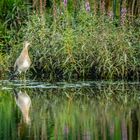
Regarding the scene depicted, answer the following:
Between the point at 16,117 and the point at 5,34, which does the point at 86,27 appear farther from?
the point at 16,117

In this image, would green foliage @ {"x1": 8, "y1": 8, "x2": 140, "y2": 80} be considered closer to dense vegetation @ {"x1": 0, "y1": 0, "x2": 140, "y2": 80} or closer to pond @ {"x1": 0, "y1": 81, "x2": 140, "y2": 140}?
dense vegetation @ {"x1": 0, "y1": 0, "x2": 140, "y2": 80}

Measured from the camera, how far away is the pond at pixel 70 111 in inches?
478

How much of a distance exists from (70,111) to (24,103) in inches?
61.0

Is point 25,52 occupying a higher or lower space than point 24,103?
higher

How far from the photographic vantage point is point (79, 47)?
71.3 feet

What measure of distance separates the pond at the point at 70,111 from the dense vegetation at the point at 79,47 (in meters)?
1.09

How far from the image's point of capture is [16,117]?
14.2 metres

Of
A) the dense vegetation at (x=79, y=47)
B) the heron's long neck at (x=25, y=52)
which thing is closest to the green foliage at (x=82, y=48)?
the dense vegetation at (x=79, y=47)

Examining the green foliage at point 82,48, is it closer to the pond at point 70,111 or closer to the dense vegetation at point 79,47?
the dense vegetation at point 79,47

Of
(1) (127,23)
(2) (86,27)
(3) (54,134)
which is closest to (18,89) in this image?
(2) (86,27)

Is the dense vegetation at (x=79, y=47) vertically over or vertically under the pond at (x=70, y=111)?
over

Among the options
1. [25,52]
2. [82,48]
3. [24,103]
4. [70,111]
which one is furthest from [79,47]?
[70,111]

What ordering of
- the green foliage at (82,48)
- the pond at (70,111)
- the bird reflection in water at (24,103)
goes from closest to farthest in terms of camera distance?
the pond at (70,111), the bird reflection in water at (24,103), the green foliage at (82,48)

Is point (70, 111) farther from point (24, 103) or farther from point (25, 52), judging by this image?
point (25, 52)
